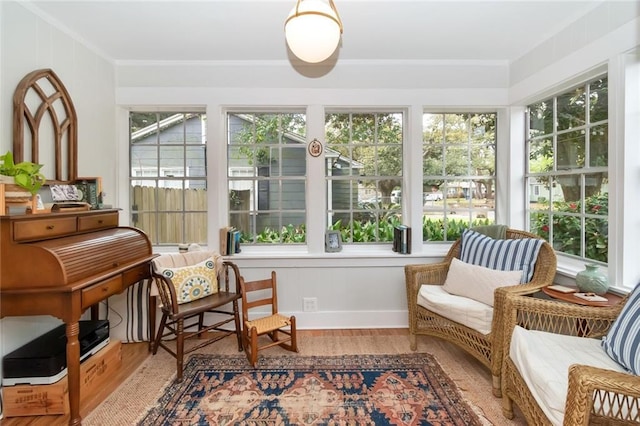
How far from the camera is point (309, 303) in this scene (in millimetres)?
2846

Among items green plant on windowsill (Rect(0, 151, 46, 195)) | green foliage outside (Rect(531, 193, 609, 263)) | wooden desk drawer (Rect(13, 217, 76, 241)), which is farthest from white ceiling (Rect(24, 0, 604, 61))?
wooden desk drawer (Rect(13, 217, 76, 241))

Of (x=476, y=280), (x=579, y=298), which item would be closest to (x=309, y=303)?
(x=476, y=280)

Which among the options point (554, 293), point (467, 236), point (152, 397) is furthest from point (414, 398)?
point (152, 397)

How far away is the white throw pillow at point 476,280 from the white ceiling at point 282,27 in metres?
1.90

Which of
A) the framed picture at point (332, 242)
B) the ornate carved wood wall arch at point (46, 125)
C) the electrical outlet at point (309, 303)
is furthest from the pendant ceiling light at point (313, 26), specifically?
the electrical outlet at point (309, 303)

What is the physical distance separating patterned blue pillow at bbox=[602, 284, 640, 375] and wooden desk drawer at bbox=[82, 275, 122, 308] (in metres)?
2.74

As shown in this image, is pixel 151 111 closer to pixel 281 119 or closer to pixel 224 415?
pixel 281 119

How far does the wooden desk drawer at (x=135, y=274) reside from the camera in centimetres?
202

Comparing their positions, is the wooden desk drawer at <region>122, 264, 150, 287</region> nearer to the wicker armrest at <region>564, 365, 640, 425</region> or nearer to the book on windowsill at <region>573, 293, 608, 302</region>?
the wicker armrest at <region>564, 365, 640, 425</region>

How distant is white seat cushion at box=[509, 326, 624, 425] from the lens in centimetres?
124

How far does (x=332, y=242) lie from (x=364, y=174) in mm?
797

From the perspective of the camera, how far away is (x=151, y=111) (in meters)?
2.96

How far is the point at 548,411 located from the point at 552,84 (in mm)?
2403

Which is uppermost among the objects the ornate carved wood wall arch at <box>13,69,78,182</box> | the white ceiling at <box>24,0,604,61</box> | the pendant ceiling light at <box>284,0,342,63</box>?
the white ceiling at <box>24,0,604,61</box>
